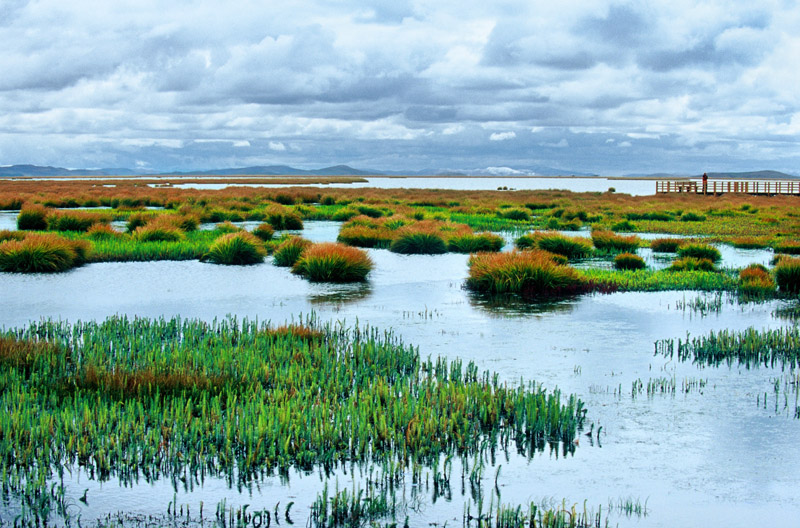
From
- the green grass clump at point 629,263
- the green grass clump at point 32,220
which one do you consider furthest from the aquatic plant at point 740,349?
the green grass clump at point 32,220

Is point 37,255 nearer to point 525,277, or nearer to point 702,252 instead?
point 525,277

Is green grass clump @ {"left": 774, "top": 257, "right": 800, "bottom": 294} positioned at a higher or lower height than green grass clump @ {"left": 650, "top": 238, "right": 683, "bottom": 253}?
lower

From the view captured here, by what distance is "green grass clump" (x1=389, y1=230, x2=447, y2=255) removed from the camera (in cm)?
3050

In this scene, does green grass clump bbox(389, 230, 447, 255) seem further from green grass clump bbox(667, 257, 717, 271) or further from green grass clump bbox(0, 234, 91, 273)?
green grass clump bbox(0, 234, 91, 273)

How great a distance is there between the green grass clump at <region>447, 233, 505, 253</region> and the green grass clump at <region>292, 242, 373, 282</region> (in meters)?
8.78

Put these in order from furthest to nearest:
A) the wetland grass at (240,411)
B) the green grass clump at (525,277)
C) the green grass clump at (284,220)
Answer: the green grass clump at (284,220), the green grass clump at (525,277), the wetland grass at (240,411)

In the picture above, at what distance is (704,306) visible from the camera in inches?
682

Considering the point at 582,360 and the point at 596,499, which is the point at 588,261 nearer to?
the point at 582,360

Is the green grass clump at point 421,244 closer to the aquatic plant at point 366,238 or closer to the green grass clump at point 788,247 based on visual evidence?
the aquatic plant at point 366,238

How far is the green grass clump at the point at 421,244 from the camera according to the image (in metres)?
30.5

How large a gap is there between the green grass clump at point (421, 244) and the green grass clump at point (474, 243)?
61cm

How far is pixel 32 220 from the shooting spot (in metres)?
37.7

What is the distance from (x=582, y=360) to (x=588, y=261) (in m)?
15.6

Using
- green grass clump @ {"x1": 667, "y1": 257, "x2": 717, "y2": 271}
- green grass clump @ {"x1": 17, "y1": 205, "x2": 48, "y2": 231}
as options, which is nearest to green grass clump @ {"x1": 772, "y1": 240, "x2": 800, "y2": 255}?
green grass clump @ {"x1": 667, "y1": 257, "x2": 717, "y2": 271}
